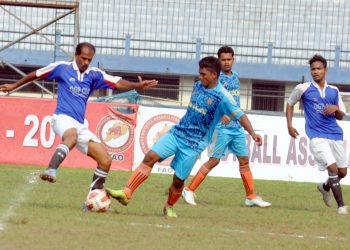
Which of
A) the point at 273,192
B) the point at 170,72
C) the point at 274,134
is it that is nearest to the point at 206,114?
the point at 273,192

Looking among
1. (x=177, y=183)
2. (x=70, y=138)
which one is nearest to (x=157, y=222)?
(x=177, y=183)

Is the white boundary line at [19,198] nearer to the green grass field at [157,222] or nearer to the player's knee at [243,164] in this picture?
the green grass field at [157,222]

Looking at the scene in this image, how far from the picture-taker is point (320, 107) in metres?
12.6

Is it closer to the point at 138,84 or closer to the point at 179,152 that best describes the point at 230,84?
the point at 138,84

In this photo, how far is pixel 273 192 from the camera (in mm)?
16375

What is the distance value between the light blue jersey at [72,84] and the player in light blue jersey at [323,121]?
109 inches

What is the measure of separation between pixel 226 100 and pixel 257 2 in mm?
27743

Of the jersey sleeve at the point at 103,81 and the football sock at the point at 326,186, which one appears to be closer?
the jersey sleeve at the point at 103,81

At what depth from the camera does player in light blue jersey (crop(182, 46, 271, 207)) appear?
12797 mm

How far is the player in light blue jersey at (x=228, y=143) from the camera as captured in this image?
1280cm

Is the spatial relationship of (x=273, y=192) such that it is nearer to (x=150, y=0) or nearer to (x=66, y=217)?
(x=66, y=217)

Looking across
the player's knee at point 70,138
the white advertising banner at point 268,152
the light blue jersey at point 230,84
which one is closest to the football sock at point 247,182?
the light blue jersey at point 230,84

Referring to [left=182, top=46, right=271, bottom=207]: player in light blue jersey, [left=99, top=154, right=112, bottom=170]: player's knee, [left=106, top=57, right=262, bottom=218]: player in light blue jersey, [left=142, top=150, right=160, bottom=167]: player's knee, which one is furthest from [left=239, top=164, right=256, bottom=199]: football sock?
[left=142, top=150, right=160, bottom=167]: player's knee

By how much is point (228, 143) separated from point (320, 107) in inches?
54.1
